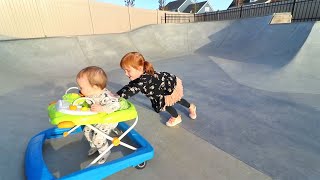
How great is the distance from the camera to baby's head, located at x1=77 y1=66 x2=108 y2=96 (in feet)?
5.70

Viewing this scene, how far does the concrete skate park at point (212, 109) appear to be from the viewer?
2.00m

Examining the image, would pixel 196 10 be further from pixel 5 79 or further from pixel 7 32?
pixel 5 79

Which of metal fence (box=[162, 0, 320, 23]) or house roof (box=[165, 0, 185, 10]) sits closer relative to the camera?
metal fence (box=[162, 0, 320, 23])

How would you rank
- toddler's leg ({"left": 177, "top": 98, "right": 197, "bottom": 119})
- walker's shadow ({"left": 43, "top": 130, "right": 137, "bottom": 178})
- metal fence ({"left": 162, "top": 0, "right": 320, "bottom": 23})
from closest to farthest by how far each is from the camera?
walker's shadow ({"left": 43, "top": 130, "right": 137, "bottom": 178}) → toddler's leg ({"left": 177, "top": 98, "right": 197, "bottom": 119}) → metal fence ({"left": 162, "top": 0, "right": 320, "bottom": 23})

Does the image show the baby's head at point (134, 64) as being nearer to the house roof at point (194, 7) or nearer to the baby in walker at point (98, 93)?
the baby in walker at point (98, 93)

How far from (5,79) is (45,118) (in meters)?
2.79

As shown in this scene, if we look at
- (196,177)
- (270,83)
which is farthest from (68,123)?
(270,83)

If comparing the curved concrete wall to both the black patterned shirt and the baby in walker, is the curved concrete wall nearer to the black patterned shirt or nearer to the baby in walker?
the black patterned shirt

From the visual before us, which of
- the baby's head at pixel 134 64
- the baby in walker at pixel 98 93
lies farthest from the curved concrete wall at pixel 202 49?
the baby in walker at pixel 98 93

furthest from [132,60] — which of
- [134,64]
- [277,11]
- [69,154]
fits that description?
[277,11]

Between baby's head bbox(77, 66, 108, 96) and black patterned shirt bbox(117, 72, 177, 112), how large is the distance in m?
0.49


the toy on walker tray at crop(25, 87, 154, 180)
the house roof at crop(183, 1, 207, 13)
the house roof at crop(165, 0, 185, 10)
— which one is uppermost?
the house roof at crop(165, 0, 185, 10)

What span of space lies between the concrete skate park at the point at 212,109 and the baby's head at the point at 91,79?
862 mm

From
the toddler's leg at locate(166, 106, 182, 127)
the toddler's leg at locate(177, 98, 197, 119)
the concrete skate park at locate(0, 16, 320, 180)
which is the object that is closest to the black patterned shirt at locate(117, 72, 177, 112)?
the toddler's leg at locate(166, 106, 182, 127)
